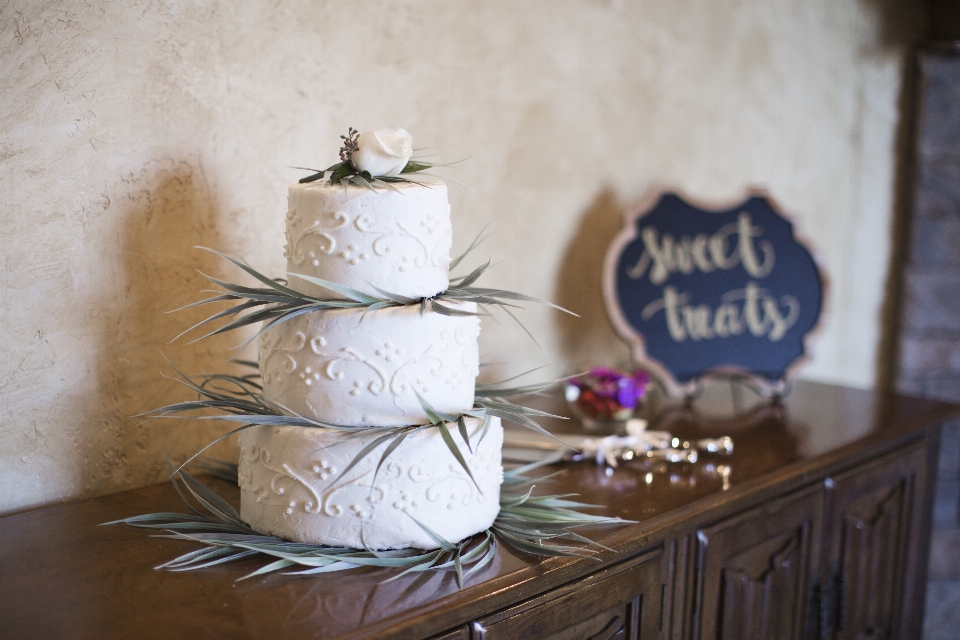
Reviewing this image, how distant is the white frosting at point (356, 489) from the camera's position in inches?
42.4

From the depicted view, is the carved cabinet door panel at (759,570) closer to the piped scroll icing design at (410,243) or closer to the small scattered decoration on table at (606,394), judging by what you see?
the small scattered decoration on table at (606,394)

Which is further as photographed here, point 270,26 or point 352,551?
point 270,26

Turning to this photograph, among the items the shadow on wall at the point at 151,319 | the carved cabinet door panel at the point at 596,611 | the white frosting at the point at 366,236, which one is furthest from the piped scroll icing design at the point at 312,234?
the carved cabinet door panel at the point at 596,611

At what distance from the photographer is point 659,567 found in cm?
128

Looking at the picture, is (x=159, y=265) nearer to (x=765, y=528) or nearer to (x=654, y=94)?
(x=765, y=528)

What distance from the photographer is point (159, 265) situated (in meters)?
1.38

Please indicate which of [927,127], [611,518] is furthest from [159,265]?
[927,127]

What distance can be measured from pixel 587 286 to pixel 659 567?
900 mm

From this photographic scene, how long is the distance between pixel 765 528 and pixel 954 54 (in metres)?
1.99

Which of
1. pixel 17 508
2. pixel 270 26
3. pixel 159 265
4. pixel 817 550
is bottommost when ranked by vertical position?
pixel 817 550

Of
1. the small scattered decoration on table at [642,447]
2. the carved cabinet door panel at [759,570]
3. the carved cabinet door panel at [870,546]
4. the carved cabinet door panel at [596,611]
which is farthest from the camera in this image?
the carved cabinet door panel at [870,546]

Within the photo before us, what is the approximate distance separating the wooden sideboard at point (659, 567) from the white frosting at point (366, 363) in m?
0.21

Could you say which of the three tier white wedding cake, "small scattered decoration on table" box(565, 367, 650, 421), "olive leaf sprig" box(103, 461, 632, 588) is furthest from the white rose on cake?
"small scattered decoration on table" box(565, 367, 650, 421)

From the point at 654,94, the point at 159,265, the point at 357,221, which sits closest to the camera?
the point at 357,221
